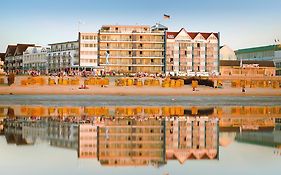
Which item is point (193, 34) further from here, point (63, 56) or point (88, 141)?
point (88, 141)

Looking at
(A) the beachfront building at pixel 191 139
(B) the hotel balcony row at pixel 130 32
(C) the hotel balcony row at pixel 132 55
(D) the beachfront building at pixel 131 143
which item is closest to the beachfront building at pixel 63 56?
(C) the hotel balcony row at pixel 132 55

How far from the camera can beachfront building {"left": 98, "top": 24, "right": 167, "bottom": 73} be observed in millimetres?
139625

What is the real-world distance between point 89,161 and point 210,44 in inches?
5176

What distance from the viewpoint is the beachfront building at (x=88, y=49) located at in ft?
472

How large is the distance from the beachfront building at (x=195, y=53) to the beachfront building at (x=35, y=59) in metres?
41.6

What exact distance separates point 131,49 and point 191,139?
116m

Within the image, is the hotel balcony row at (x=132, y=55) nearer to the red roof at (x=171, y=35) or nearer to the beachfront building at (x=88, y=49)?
the beachfront building at (x=88, y=49)

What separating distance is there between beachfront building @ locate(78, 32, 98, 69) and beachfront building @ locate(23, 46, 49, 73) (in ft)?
79.6

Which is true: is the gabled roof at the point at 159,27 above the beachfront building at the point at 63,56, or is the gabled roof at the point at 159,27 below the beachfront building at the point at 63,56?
above

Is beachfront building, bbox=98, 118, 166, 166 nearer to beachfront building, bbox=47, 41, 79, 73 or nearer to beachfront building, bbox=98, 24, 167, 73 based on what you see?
beachfront building, bbox=98, 24, 167, 73

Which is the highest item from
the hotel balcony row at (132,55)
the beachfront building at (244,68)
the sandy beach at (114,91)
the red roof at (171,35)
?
the red roof at (171,35)

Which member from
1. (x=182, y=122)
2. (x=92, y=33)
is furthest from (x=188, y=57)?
(x=182, y=122)

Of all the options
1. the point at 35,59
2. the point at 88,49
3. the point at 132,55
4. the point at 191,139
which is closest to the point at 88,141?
the point at 191,139

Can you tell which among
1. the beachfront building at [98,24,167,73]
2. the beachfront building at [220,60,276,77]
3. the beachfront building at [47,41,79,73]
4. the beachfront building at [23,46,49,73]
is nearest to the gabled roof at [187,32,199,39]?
the beachfront building at [98,24,167,73]
